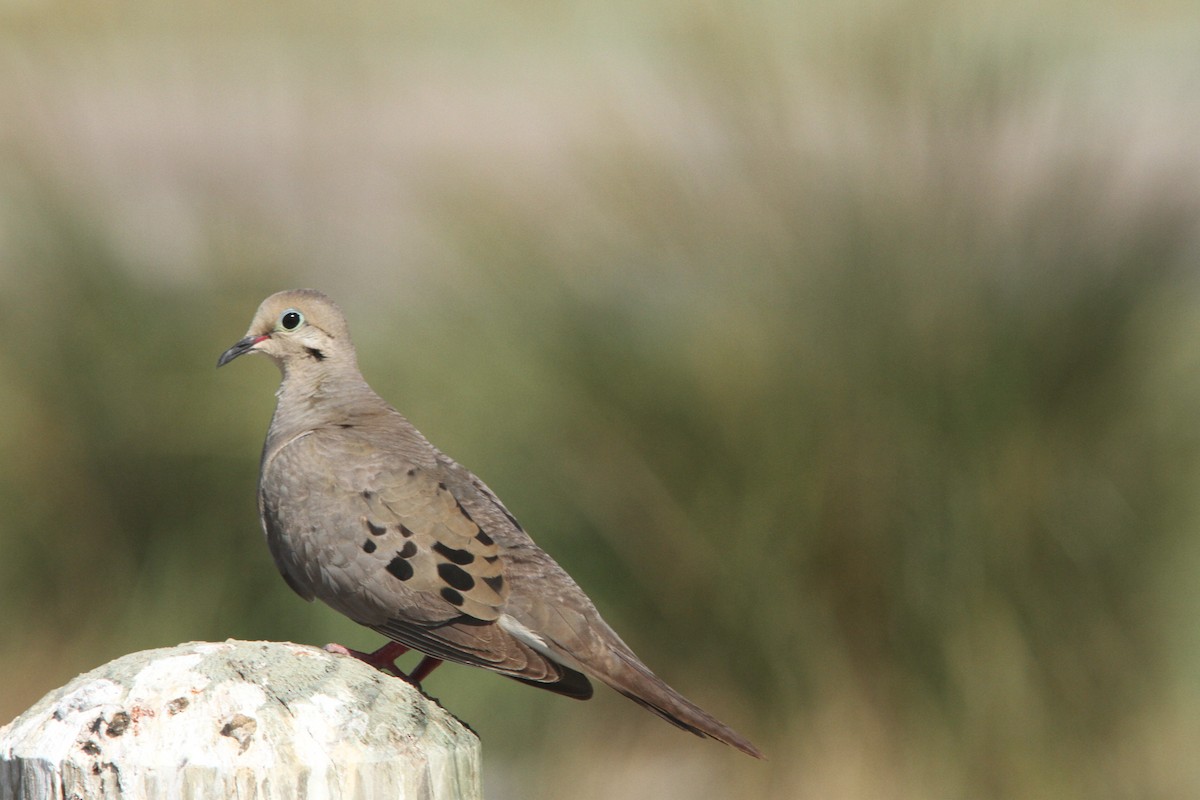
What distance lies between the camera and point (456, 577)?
137 inches

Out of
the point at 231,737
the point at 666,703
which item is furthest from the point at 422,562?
the point at 231,737

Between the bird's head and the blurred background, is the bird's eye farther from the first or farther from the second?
the blurred background

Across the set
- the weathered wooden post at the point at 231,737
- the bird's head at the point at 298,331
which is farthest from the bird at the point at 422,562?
the weathered wooden post at the point at 231,737

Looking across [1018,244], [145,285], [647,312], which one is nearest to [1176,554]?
[1018,244]

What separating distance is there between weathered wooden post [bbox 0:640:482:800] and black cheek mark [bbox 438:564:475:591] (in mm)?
1270

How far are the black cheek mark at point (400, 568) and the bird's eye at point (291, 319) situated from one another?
0.95m

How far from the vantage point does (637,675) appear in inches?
127

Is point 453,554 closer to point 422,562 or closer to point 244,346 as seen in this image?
point 422,562

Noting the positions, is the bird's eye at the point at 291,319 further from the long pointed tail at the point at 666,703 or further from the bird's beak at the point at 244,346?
the long pointed tail at the point at 666,703

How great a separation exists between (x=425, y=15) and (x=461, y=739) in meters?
26.5

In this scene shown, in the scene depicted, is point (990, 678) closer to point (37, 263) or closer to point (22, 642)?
point (22, 642)

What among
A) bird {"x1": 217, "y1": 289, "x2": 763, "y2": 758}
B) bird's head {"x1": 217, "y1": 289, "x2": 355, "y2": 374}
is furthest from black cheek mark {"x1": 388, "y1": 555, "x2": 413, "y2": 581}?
bird's head {"x1": 217, "y1": 289, "x2": 355, "y2": 374}

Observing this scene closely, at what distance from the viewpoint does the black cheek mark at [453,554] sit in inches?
138

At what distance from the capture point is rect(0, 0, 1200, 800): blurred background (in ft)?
17.5
